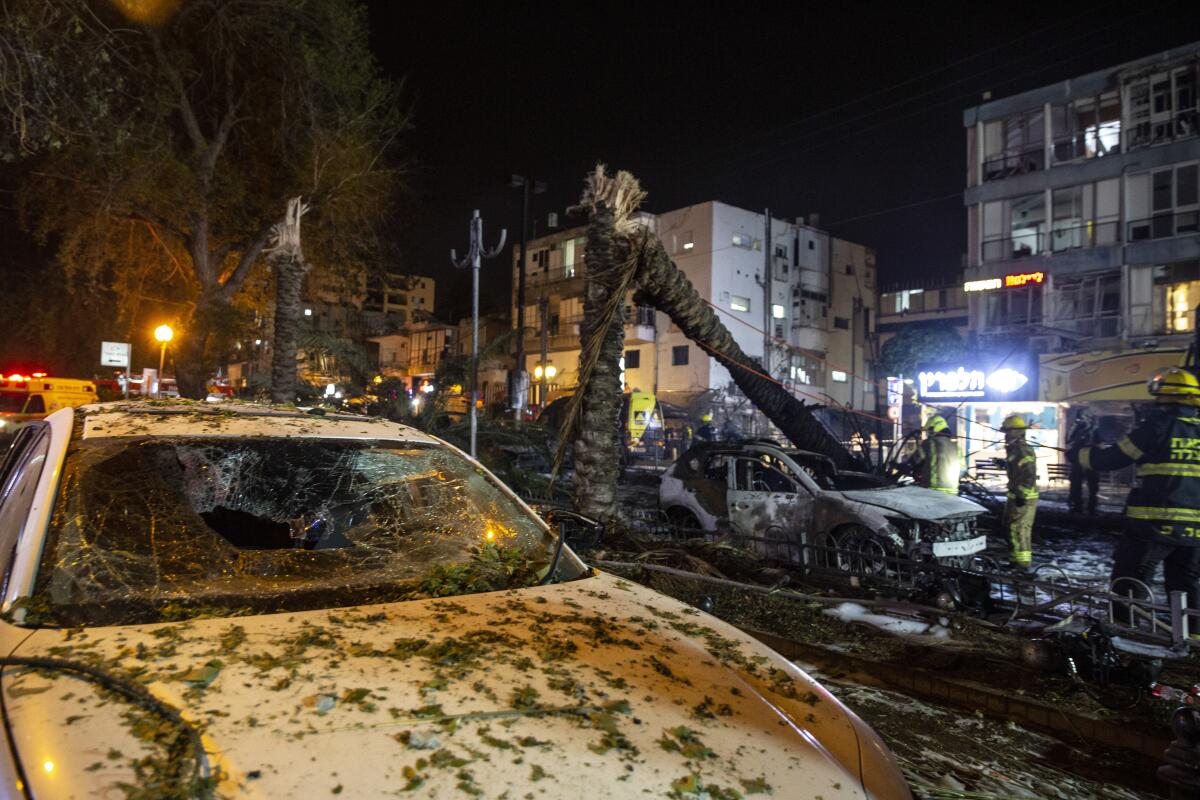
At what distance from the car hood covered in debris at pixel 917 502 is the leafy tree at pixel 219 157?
55.0 feet

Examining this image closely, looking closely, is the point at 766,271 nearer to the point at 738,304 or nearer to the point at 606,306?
the point at 738,304

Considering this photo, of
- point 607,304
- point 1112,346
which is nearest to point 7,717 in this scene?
point 607,304

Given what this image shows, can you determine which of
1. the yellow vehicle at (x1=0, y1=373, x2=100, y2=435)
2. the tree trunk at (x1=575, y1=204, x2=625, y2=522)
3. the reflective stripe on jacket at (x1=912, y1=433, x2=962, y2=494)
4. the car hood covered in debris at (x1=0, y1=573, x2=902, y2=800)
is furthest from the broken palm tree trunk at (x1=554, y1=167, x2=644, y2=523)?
the yellow vehicle at (x1=0, y1=373, x2=100, y2=435)

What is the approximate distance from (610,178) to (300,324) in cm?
826

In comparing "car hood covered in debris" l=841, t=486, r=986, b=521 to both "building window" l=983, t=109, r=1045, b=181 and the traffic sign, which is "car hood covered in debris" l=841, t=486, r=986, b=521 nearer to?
the traffic sign

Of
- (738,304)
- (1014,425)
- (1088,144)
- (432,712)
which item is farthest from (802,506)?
(738,304)

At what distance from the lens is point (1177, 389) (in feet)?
18.9

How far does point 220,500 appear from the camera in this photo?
3146 millimetres

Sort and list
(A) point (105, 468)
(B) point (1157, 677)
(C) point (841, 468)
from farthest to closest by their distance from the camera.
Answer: (C) point (841, 468)
(B) point (1157, 677)
(A) point (105, 468)

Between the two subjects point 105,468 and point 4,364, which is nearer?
point 105,468

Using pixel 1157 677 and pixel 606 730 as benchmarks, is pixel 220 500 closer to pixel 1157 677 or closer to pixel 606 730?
pixel 606 730

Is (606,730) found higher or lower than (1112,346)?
lower

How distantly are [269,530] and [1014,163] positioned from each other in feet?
111

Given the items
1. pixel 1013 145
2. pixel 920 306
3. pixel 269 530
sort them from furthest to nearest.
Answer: pixel 920 306 < pixel 1013 145 < pixel 269 530
